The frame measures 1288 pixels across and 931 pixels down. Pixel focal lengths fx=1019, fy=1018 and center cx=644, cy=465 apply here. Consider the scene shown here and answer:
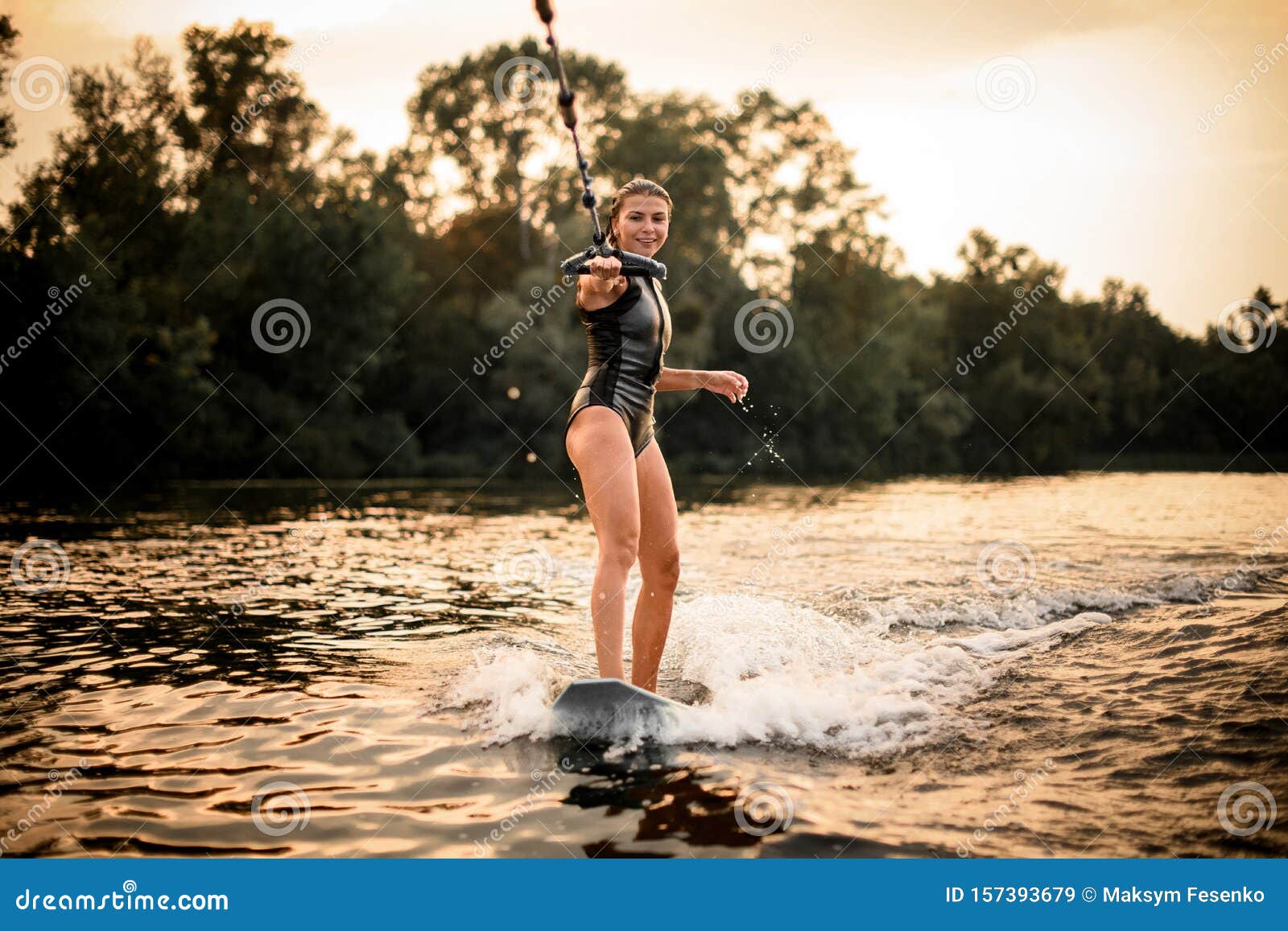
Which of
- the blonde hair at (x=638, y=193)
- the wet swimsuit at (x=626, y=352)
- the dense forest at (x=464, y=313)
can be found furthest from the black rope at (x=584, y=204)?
the dense forest at (x=464, y=313)

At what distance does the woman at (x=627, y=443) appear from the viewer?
460 centimetres

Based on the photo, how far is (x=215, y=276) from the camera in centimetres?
3525

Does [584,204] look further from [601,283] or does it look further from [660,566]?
[660,566]

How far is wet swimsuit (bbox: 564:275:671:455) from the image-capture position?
15.7 feet

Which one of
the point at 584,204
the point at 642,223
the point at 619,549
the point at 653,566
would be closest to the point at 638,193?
the point at 642,223

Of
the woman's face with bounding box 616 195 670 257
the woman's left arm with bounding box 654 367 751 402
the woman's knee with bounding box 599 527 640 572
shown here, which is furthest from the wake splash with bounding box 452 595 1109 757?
the woman's face with bounding box 616 195 670 257

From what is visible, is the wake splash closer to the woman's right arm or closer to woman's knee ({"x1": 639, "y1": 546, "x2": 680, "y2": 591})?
woman's knee ({"x1": 639, "y1": 546, "x2": 680, "y2": 591})

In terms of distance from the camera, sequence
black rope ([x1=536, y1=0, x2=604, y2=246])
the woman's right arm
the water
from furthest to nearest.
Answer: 1. the woman's right arm
2. black rope ([x1=536, y1=0, x2=604, y2=246])
3. the water

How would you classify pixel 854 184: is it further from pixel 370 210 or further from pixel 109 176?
pixel 109 176

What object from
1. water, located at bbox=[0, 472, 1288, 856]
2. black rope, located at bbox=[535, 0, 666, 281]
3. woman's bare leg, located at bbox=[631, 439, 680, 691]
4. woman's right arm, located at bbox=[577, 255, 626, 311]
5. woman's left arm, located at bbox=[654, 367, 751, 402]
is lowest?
water, located at bbox=[0, 472, 1288, 856]

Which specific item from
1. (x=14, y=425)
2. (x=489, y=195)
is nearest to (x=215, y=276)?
(x=14, y=425)

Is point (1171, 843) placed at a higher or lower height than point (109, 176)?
lower

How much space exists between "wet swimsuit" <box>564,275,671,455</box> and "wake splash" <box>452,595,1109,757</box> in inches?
54.4

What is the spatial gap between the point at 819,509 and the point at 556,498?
623 centimetres
